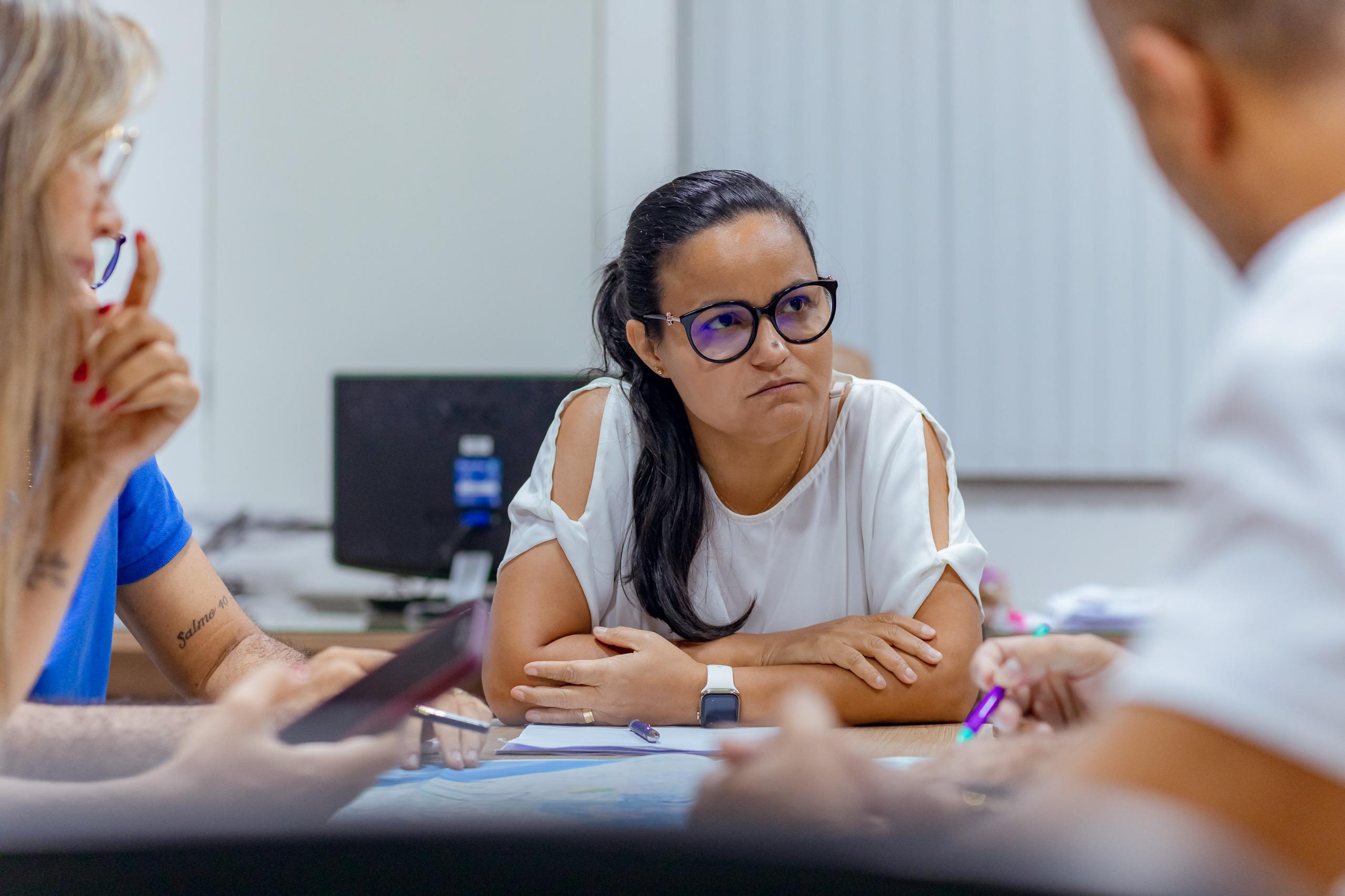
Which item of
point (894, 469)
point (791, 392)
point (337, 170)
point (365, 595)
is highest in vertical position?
point (337, 170)

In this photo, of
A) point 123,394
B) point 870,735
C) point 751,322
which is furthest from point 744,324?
point 123,394

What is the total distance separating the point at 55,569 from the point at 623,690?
0.75 m

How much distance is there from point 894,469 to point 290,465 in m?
2.65

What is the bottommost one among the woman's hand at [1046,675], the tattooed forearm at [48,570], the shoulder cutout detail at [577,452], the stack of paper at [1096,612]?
the stack of paper at [1096,612]

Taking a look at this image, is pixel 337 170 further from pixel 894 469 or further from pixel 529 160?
pixel 894 469

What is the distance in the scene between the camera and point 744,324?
146 centimetres

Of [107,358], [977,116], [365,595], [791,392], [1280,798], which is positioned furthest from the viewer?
[977,116]

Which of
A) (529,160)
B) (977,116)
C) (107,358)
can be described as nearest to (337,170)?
(529,160)

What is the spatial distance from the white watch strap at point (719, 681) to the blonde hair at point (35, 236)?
816 mm

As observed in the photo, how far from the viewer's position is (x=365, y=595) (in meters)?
2.91

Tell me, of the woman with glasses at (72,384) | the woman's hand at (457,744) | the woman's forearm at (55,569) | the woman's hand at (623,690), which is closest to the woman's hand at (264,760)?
the woman with glasses at (72,384)

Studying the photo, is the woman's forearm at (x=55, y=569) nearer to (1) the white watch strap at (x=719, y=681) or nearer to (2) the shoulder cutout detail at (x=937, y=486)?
(1) the white watch strap at (x=719, y=681)

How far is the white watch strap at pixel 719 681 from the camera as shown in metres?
1.32

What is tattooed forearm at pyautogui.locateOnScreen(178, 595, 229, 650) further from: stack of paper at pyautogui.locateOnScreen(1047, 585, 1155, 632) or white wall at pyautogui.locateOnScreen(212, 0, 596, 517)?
white wall at pyautogui.locateOnScreen(212, 0, 596, 517)
